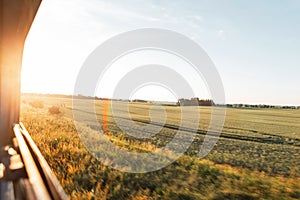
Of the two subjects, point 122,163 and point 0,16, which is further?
point 122,163

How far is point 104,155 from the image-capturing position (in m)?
7.23

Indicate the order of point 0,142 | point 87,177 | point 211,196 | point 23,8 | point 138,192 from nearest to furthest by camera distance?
point 23,8 < point 211,196 < point 138,192 < point 87,177 < point 0,142

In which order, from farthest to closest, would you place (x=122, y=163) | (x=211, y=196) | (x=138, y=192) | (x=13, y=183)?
(x=122, y=163) → (x=138, y=192) → (x=211, y=196) → (x=13, y=183)

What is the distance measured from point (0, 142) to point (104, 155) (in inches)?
95.7

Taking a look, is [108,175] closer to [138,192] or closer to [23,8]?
[138,192]

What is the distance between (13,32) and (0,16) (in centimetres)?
83

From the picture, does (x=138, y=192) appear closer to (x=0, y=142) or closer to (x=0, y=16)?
(x=0, y=16)

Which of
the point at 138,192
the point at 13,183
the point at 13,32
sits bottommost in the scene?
the point at 138,192

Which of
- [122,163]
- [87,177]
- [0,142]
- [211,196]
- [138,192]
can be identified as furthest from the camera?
[0,142]

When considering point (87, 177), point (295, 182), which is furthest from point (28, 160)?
point (295, 182)

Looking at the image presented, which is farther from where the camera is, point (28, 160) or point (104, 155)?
point (104, 155)

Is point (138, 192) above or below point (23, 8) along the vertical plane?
below

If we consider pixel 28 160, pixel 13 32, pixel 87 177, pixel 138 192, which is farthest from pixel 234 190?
pixel 13 32

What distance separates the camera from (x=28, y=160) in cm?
410
